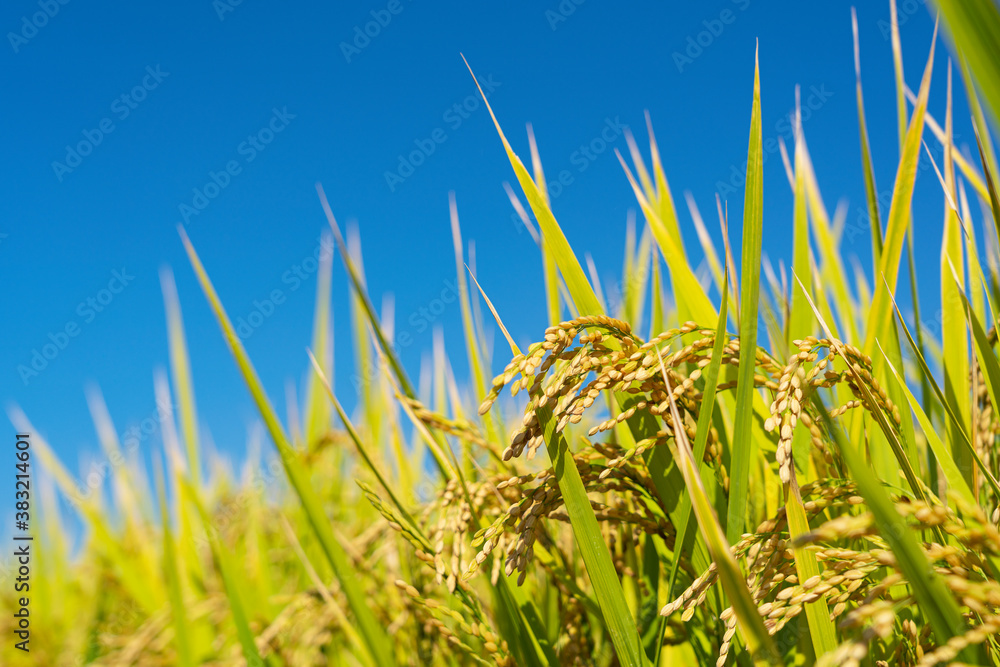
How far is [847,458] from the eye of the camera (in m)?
0.48

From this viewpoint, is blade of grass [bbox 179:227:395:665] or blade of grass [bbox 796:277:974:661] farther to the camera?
blade of grass [bbox 179:227:395:665]

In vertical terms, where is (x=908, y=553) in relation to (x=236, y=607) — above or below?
below

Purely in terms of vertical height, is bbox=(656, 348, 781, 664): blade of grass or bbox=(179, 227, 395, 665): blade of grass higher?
bbox=(179, 227, 395, 665): blade of grass

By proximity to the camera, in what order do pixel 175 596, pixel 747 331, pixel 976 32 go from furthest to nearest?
pixel 175 596, pixel 747 331, pixel 976 32

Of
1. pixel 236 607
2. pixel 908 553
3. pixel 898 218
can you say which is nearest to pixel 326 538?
pixel 236 607

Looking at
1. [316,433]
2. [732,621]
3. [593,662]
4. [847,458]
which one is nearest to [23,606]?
[316,433]

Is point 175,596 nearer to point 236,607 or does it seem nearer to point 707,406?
point 236,607

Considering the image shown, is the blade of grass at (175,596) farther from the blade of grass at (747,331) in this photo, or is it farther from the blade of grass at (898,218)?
the blade of grass at (898,218)

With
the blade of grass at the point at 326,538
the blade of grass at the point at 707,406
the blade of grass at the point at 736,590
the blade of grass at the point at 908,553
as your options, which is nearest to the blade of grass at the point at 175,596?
the blade of grass at the point at 326,538

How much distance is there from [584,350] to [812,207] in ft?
3.90

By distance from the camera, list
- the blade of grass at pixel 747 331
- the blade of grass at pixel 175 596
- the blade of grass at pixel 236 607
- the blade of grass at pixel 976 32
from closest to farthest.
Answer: the blade of grass at pixel 976 32 → the blade of grass at pixel 747 331 → the blade of grass at pixel 236 607 → the blade of grass at pixel 175 596

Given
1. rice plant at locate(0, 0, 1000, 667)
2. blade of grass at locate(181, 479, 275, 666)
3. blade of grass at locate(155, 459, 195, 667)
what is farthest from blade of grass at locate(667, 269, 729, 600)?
blade of grass at locate(155, 459, 195, 667)

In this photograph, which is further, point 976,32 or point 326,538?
point 326,538

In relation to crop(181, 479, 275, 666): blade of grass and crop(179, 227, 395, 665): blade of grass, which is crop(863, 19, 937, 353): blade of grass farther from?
crop(181, 479, 275, 666): blade of grass
